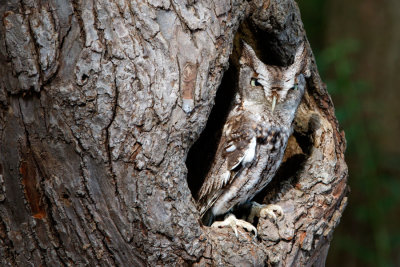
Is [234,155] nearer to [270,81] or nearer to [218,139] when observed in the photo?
[218,139]

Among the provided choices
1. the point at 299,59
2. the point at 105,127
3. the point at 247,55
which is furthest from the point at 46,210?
the point at 299,59

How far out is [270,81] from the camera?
252cm

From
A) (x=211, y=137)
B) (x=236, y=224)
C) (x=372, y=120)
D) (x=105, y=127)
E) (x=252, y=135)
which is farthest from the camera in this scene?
(x=372, y=120)

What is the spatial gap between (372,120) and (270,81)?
2219 mm

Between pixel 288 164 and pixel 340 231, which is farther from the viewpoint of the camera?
pixel 340 231

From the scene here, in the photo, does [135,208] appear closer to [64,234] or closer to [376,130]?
[64,234]

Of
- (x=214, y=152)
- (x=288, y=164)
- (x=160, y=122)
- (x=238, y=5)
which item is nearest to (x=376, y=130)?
(x=288, y=164)

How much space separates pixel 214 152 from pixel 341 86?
5.28ft

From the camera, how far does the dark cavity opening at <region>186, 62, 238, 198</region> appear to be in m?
2.62

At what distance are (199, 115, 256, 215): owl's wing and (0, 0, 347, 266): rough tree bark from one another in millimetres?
396

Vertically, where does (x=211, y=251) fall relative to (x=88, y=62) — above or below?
below

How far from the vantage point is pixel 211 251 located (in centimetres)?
203

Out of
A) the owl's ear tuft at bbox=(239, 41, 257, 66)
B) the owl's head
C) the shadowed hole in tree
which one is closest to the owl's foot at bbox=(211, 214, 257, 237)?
the shadowed hole in tree

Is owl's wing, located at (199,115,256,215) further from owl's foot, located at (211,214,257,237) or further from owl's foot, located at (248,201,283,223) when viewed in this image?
owl's foot, located at (248,201,283,223)
